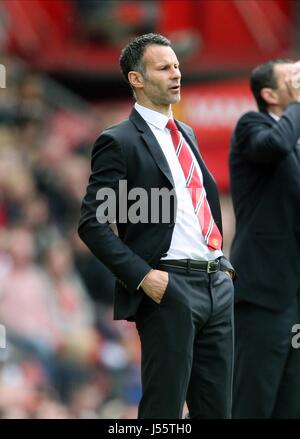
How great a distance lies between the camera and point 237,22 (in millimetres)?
11953

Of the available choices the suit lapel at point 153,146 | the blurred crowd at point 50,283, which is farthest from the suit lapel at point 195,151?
the blurred crowd at point 50,283

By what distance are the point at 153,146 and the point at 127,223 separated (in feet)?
1.11

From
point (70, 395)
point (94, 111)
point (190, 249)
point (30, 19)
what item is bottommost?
point (70, 395)

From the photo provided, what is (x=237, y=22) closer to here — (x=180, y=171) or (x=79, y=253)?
(x=79, y=253)

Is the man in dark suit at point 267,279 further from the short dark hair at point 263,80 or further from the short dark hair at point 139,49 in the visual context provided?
the short dark hair at point 139,49

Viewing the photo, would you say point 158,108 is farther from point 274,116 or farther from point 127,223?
point 274,116

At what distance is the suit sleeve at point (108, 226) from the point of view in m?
4.48

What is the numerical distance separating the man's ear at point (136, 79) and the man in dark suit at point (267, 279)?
0.79m

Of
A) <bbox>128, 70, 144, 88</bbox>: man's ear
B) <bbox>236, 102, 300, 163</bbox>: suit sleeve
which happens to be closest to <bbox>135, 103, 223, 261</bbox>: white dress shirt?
<bbox>128, 70, 144, 88</bbox>: man's ear

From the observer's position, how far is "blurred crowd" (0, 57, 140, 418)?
8469 mm

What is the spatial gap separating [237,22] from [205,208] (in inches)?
297

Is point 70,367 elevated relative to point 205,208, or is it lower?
lower

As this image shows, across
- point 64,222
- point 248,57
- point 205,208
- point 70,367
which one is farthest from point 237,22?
point 205,208

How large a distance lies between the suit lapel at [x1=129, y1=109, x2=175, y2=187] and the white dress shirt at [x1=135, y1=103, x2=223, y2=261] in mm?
27
